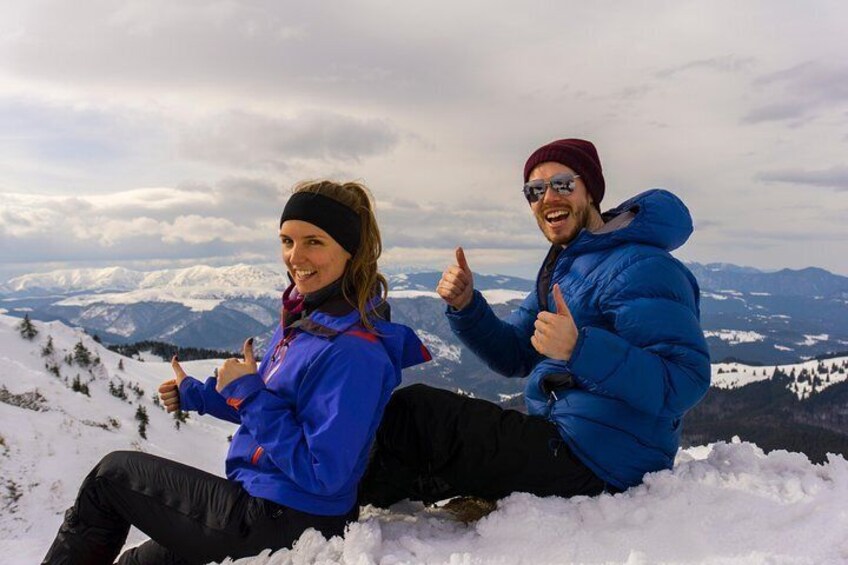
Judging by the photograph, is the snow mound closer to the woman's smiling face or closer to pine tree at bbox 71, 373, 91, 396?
the woman's smiling face

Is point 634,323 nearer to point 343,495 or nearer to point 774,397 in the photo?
point 343,495

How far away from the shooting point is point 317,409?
3604 mm

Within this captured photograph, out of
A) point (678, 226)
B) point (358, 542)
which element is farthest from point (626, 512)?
point (678, 226)

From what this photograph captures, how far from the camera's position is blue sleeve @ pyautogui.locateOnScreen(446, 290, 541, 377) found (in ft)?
18.0

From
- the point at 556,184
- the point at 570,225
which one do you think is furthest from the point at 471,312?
the point at 556,184

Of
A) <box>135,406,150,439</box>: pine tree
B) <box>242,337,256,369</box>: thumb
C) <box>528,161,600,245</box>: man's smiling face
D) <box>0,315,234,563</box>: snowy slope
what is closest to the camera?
<box>242,337,256,369</box>: thumb

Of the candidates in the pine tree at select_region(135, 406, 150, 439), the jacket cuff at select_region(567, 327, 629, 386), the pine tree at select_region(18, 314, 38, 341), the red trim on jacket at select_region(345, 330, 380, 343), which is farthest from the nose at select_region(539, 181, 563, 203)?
the pine tree at select_region(18, 314, 38, 341)

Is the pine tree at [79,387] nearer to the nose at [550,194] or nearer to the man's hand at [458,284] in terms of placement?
the man's hand at [458,284]

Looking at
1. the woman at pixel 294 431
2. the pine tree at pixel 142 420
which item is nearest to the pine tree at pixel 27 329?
the pine tree at pixel 142 420

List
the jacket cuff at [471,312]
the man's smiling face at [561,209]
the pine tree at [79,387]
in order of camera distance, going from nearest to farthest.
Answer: the man's smiling face at [561,209] < the jacket cuff at [471,312] < the pine tree at [79,387]

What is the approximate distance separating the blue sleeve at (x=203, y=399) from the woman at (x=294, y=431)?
68cm

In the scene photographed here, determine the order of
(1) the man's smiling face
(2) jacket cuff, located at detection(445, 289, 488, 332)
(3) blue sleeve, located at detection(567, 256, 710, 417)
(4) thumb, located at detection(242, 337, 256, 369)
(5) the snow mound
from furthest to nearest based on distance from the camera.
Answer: (2) jacket cuff, located at detection(445, 289, 488, 332), (1) the man's smiling face, (4) thumb, located at detection(242, 337, 256, 369), (3) blue sleeve, located at detection(567, 256, 710, 417), (5) the snow mound

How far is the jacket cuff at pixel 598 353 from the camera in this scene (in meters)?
3.54

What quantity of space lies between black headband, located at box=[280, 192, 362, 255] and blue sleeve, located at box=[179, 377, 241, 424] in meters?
1.67
